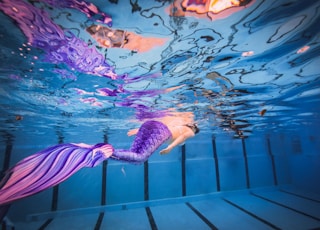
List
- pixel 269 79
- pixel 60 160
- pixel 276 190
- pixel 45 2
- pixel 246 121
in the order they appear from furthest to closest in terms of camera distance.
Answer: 1. pixel 276 190
2. pixel 246 121
3. pixel 269 79
4. pixel 60 160
5. pixel 45 2

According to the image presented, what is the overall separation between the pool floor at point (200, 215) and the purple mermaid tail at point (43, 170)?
7.21 meters

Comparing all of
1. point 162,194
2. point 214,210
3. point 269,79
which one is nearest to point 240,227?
point 214,210

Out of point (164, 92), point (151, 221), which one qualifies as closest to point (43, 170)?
point (164, 92)

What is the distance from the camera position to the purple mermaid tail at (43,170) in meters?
2.69

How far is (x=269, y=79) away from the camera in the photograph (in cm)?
562

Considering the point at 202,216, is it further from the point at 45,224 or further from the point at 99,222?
the point at 45,224

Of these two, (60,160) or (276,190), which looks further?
(276,190)

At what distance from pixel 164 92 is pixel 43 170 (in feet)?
13.9

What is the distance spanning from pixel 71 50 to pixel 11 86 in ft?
10.2

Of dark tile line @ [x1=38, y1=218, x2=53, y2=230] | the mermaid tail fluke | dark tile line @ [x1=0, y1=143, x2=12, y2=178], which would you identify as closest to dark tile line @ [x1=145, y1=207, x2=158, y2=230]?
dark tile line @ [x1=38, y1=218, x2=53, y2=230]

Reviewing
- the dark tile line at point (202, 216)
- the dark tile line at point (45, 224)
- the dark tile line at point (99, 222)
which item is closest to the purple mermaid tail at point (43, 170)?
the dark tile line at point (99, 222)

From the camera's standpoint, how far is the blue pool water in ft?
9.71

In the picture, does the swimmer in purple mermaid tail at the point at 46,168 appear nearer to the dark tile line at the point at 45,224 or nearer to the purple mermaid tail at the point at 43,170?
the purple mermaid tail at the point at 43,170

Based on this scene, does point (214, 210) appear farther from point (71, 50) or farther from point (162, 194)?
point (71, 50)
